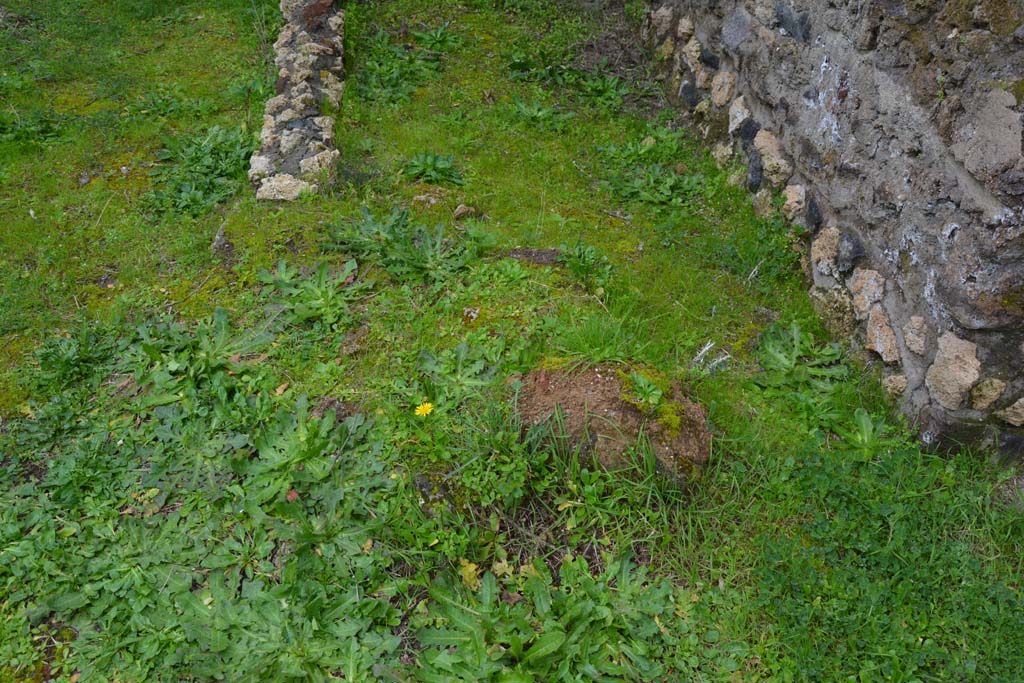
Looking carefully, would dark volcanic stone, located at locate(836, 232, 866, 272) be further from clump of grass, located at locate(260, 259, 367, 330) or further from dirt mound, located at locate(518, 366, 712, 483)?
clump of grass, located at locate(260, 259, 367, 330)

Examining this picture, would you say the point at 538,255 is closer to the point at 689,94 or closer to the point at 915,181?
the point at 915,181

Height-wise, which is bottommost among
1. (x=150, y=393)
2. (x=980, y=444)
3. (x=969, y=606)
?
(x=150, y=393)

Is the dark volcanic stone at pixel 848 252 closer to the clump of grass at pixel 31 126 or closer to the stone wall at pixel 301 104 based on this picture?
the stone wall at pixel 301 104

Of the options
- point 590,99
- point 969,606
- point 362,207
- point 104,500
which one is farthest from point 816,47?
point 104,500

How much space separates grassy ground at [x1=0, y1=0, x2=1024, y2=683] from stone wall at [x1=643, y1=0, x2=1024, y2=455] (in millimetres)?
221

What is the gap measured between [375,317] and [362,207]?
0.89 m

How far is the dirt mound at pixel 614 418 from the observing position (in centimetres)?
303

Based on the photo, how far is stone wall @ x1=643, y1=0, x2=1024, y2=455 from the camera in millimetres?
2891

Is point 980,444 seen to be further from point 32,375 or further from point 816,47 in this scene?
point 32,375

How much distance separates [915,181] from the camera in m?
3.30

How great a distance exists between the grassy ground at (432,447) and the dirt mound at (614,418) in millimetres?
77

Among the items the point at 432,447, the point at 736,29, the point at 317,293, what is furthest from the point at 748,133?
the point at 432,447

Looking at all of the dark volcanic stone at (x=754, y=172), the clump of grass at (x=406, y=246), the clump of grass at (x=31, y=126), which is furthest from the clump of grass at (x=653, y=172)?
the clump of grass at (x=31, y=126)

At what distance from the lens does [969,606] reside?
2.62 m
